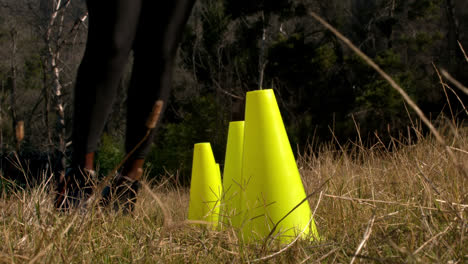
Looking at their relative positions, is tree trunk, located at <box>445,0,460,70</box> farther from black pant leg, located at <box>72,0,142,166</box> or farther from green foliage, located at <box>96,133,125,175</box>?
black pant leg, located at <box>72,0,142,166</box>

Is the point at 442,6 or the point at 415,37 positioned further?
the point at 442,6

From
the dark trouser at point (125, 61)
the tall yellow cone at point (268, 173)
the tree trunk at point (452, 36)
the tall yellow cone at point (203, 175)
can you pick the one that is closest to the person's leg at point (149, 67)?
the dark trouser at point (125, 61)

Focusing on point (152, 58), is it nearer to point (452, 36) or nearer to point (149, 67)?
point (149, 67)

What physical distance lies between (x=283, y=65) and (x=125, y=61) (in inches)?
614

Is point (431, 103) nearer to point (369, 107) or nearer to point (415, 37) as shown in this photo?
point (369, 107)

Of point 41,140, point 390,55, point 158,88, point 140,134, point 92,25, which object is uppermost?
point 390,55

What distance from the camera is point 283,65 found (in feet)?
55.7

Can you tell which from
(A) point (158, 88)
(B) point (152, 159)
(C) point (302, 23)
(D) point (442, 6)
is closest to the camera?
(A) point (158, 88)

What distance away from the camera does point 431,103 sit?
12.6 meters

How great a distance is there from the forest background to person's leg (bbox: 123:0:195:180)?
29.8 ft

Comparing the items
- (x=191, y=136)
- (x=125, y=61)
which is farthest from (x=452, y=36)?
(x=125, y=61)

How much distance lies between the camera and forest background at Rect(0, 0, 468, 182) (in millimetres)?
12539

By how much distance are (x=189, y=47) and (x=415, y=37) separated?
35.8 feet

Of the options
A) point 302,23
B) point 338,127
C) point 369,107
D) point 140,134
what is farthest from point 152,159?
point 140,134
